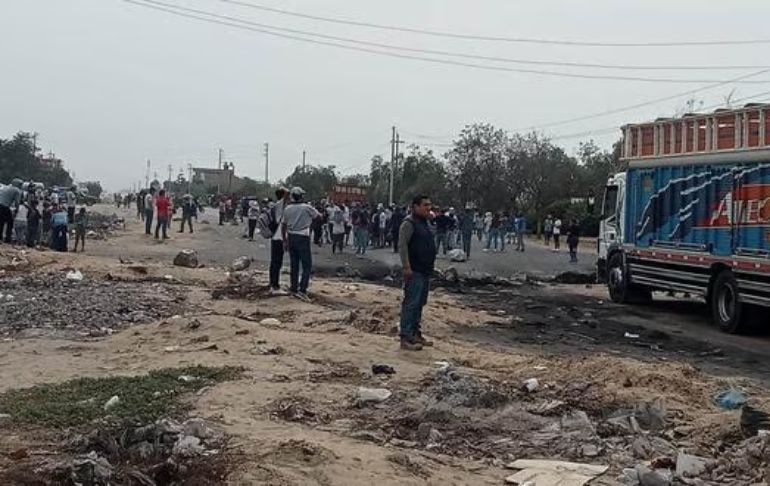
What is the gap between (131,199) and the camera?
101 m

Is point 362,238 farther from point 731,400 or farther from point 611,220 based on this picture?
point 731,400

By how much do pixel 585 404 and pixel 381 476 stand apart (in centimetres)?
269

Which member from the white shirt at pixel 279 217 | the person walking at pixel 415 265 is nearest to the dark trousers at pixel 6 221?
the white shirt at pixel 279 217

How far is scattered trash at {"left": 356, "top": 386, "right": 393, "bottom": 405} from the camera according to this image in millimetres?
7938

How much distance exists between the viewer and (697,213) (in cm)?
1675

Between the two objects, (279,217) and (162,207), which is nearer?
(279,217)

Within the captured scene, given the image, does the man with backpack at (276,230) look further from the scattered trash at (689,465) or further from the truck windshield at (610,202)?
the scattered trash at (689,465)

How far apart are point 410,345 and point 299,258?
455 centimetres

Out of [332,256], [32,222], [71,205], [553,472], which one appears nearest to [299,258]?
[553,472]

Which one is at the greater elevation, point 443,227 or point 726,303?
point 443,227

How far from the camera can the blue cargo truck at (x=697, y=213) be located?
1495 centimetres

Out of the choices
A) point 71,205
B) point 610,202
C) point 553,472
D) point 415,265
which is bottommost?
point 553,472

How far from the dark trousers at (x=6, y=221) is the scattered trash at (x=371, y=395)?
56.3ft

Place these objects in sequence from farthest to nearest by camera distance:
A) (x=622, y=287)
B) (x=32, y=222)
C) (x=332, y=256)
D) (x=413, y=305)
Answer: (x=332, y=256)
(x=32, y=222)
(x=622, y=287)
(x=413, y=305)
